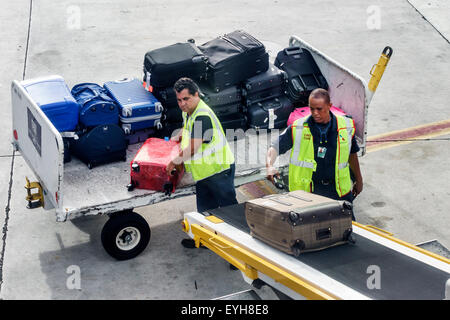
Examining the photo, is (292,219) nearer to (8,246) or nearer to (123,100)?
(123,100)

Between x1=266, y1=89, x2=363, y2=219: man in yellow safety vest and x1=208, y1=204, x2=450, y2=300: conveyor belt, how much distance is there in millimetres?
735

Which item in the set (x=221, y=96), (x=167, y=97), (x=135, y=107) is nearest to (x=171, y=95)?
(x=167, y=97)

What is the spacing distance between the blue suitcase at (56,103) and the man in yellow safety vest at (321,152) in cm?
207

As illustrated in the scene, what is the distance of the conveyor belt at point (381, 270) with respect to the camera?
4.74 metres

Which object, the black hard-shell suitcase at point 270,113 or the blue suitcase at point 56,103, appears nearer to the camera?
the blue suitcase at point 56,103

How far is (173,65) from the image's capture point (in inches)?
285

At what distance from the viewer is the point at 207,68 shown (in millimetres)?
7496

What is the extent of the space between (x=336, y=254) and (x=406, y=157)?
3.94m

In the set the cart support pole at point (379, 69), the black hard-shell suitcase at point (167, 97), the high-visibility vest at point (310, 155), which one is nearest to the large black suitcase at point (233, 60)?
the black hard-shell suitcase at point (167, 97)

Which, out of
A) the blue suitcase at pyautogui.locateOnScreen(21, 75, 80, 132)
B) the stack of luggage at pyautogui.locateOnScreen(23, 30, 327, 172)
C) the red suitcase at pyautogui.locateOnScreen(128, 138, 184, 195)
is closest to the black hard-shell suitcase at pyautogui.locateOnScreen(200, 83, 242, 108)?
the stack of luggage at pyautogui.locateOnScreen(23, 30, 327, 172)

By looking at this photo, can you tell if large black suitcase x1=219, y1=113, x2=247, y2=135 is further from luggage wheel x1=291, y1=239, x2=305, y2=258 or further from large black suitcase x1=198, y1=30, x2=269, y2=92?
luggage wheel x1=291, y1=239, x2=305, y2=258

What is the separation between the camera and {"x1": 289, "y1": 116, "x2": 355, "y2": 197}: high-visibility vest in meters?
6.13

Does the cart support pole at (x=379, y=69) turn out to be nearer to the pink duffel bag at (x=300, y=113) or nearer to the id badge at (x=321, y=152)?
the pink duffel bag at (x=300, y=113)

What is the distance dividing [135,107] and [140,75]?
3.95m
